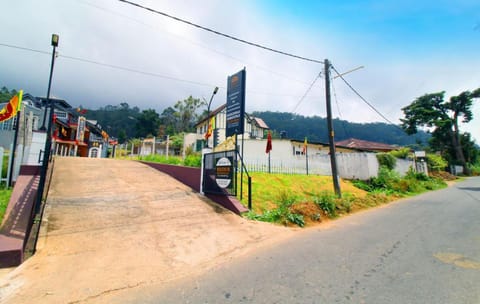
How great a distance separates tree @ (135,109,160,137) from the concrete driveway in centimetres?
6639

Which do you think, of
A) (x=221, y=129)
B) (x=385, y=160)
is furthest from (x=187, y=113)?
(x=385, y=160)

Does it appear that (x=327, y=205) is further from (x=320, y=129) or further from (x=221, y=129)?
(x=320, y=129)

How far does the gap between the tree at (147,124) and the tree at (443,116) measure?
65741 mm

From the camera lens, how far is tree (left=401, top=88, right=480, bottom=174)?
38.8 meters

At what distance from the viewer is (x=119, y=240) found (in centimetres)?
461

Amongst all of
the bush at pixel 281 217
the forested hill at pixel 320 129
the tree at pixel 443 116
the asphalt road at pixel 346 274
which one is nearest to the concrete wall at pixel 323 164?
the bush at pixel 281 217

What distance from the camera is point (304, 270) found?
3.65m

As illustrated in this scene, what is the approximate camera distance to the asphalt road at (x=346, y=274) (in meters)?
2.85

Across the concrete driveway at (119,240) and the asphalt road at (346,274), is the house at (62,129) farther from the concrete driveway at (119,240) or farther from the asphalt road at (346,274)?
the asphalt road at (346,274)

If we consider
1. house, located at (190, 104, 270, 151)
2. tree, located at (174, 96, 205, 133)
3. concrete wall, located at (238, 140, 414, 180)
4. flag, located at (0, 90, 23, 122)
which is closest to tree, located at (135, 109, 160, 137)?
tree, located at (174, 96, 205, 133)

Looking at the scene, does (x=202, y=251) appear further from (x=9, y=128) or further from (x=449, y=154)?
(x=449, y=154)

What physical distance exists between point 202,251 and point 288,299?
2.25 meters

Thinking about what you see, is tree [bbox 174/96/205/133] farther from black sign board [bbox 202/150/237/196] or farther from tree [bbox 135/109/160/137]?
black sign board [bbox 202/150/237/196]

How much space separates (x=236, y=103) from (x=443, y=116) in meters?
48.3
